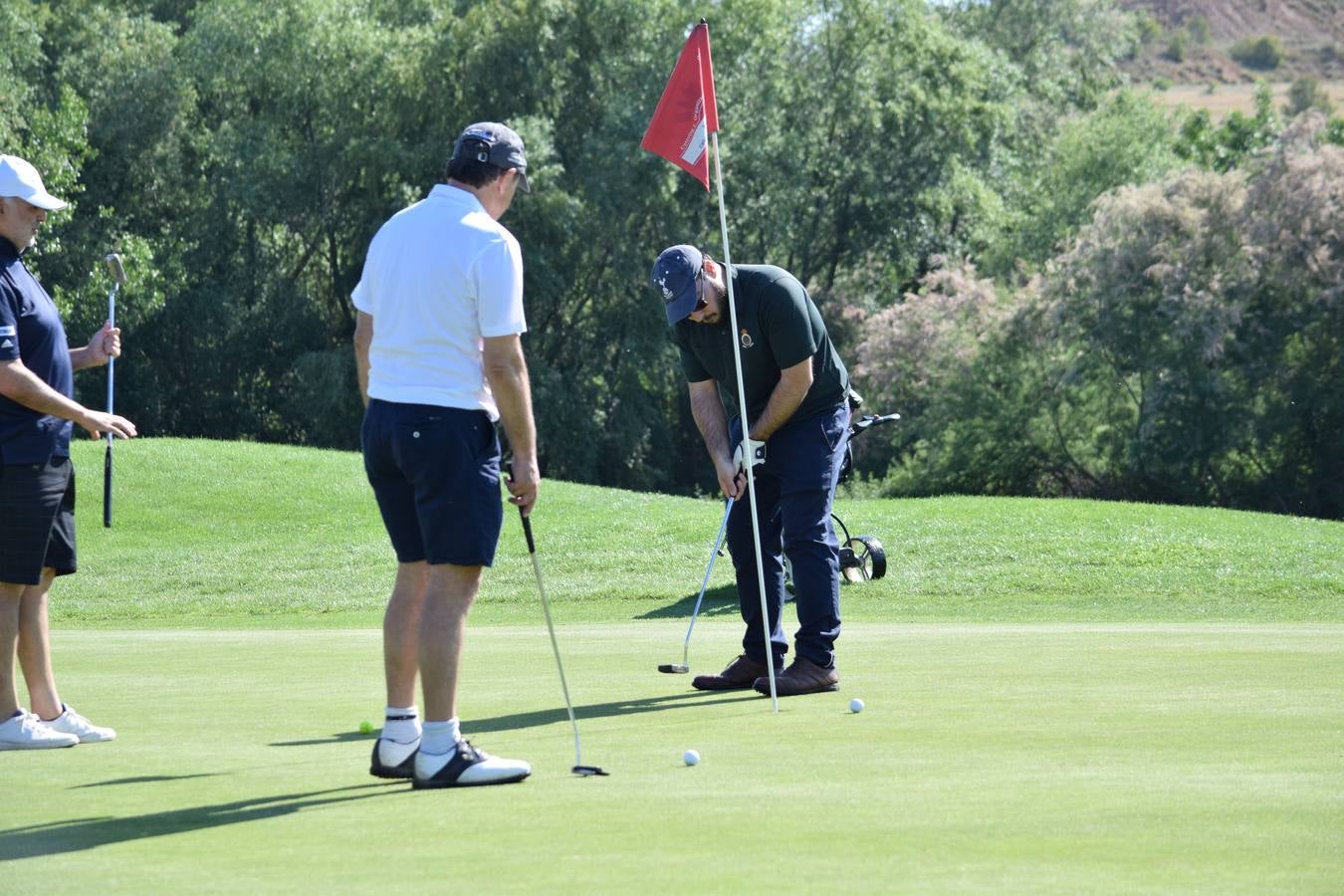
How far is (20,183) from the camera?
6707 mm

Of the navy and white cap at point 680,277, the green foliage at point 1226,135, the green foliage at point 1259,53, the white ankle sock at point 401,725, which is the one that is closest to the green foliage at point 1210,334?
the green foliage at point 1226,135

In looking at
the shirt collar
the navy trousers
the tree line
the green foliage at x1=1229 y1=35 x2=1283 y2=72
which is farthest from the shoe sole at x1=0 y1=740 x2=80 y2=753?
the green foliage at x1=1229 y1=35 x2=1283 y2=72

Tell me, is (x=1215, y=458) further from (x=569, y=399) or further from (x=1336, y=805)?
(x=1336, y=805)

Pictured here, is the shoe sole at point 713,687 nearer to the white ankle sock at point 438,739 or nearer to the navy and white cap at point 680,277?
the navy and white cap at point 680,277

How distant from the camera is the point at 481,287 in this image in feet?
18.3

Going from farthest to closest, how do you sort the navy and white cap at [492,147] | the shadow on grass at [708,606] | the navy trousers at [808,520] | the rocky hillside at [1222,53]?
1. the rocky hillside at [1222,53]
2. the shadow on grass at [708,606]
3. the navy trousers at [808,520]
4. the navy and white cap at [492,147]

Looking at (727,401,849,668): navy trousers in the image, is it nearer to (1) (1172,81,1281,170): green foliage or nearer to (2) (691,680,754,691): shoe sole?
(2) (691,680,754,691): shoe sole

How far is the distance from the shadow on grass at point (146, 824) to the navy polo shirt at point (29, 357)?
7.02ft

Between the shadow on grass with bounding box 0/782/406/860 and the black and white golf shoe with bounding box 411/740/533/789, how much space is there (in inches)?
6.4

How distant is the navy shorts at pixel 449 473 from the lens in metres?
5.59

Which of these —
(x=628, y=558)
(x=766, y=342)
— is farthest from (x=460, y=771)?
(x=628, y=558)

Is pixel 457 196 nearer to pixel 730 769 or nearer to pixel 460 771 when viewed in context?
pixel 460 771

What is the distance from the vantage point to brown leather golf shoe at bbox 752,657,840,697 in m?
8.10

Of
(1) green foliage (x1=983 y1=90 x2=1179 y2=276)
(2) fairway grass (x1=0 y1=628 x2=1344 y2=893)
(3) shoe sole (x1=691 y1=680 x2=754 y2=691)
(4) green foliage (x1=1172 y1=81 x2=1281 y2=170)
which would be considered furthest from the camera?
(4) green foliage (x1=1172 y1=81 x2=1281 y2=170)
